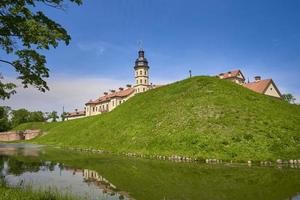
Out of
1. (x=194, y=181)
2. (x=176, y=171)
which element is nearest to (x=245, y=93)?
(x=176, y=171)

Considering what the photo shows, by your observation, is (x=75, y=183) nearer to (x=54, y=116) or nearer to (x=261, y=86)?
(x=261, y=86)

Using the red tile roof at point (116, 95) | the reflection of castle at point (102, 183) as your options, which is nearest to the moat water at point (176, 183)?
the reflection of castle at point (102, 183)

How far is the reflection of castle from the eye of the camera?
16.6 metres

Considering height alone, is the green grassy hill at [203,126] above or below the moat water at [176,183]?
above

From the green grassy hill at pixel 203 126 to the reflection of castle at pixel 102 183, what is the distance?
1354cm

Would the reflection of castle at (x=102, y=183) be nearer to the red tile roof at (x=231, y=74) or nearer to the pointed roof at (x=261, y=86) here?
the pointed roof at (x=261, y=86)

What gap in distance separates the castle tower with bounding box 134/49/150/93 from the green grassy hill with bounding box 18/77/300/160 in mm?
108018

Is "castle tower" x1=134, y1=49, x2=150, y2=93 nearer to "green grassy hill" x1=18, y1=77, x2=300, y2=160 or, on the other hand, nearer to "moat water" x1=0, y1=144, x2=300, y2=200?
"green grassy hill" x1=18, y1=77, x2=300, y2=160

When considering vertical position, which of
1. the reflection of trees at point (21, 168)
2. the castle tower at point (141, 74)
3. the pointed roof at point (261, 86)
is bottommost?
the reflection of trees at point (21, 168)

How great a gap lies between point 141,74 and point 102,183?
521 feet

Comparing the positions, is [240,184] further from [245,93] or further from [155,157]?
[245,93]

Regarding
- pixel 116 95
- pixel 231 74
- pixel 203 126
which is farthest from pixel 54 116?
pixel 203 126

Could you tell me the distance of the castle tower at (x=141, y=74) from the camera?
177 m

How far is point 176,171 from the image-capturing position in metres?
25.4
